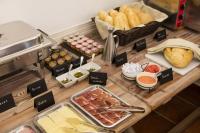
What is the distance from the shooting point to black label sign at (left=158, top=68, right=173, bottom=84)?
3.75 ft

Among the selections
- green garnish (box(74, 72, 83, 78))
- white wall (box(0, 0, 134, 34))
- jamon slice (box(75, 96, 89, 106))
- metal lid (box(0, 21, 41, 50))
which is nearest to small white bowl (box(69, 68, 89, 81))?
green garnish (box(74, 72, 83, 78))

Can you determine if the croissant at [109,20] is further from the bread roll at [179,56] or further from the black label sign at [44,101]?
the black label sign at [44,101]

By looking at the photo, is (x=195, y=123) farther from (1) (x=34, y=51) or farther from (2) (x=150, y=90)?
(1) (x=34, y=51)

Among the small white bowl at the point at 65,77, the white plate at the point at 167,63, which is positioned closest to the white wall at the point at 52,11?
the small white bowl at the point at 65,77

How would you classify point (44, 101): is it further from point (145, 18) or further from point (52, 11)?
point (145, 18)

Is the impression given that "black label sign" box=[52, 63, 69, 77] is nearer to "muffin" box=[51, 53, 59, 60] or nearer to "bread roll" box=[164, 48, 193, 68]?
"muffin" box=[51, 53, 59, 60]

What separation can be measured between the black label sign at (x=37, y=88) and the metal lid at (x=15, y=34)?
0.18 metres

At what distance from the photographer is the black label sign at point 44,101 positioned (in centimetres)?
99

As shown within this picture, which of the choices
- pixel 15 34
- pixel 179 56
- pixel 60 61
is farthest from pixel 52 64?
pixel 179 56

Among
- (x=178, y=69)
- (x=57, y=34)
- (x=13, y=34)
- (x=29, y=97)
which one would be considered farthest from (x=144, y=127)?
(x=13, y=34)

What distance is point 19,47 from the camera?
1.00m

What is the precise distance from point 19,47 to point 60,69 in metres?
0.23

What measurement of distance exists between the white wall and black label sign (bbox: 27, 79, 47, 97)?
36 cm

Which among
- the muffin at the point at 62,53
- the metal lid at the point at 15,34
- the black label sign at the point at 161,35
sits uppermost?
the metal lid at the point at 15,34
